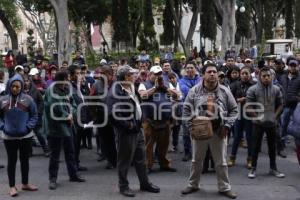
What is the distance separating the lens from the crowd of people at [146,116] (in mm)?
7660

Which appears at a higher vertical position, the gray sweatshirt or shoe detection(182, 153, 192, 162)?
the gray sweatshirt

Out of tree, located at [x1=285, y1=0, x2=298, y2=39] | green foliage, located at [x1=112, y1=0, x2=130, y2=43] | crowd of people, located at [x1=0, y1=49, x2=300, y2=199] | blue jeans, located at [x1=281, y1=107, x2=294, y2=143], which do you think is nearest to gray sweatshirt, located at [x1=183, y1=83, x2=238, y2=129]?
crowd of people, located at [x1=0, y1=49, x2=300, y2=199]

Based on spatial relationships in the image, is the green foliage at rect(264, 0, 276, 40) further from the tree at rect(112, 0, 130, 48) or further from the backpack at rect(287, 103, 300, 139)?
the backpack at rect(287, 103, 300, 139)

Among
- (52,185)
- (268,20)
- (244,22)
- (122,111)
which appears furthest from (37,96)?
(244,22)

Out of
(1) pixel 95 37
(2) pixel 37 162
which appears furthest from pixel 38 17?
(2) pixel 37 162

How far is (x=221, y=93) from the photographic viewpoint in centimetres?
766

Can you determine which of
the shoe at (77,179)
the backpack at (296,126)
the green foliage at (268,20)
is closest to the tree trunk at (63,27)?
the shoe at (77,179)

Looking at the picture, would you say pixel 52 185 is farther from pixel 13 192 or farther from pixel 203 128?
pixel 203 128

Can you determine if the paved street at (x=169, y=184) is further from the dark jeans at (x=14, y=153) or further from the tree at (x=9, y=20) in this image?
the tree at (x=9, y=20)

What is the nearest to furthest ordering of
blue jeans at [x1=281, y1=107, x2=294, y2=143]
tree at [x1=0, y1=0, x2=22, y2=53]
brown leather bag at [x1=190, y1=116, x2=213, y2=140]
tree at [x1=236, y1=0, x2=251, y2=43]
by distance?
brown leather bag at [x1=190, y1=116, x2=213, y2=140]
blue jeans at [x1=281, y1=107, x2=294, y2=143]
tree at [x1=0, y1=0, x2=22, y2=53]
tree at [x1=236, y1=0, x2=251, y2=43]

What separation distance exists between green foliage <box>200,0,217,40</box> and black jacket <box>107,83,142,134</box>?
1521 inches

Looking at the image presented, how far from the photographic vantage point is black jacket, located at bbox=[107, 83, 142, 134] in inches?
298

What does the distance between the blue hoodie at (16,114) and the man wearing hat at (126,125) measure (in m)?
1.26

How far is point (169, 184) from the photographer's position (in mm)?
8422
